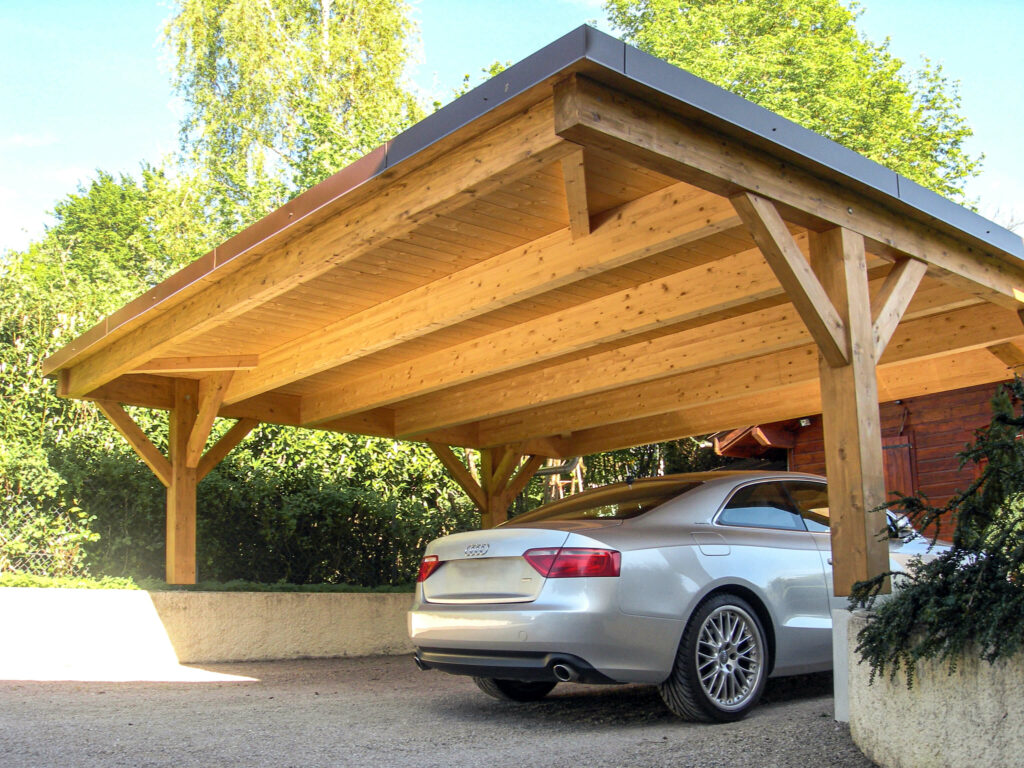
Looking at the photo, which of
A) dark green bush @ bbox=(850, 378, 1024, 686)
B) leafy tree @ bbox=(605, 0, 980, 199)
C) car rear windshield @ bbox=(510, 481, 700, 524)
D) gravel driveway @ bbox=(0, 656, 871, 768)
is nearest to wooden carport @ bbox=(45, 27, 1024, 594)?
dark green bush @ bbox=(850, 378, 1024, 686)

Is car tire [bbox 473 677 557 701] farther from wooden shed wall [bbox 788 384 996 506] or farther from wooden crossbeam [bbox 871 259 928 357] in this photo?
wooden shed wall [bbox 788 384 996 506]

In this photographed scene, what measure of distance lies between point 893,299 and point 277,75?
73.1 feet

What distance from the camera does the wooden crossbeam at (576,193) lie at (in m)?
4.89

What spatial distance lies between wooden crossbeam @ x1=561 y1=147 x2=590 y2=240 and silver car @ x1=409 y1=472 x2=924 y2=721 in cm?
168

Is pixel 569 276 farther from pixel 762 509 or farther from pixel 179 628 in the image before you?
pixel 179 628

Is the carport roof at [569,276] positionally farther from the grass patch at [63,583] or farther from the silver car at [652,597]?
the grass patch at [63,583]

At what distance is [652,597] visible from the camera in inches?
198

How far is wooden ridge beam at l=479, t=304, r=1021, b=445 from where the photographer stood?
7801 mm

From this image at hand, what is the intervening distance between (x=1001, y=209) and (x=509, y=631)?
28.9 metres

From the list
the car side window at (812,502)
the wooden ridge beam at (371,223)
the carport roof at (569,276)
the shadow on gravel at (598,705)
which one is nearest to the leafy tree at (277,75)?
the carport roof at (569,276)

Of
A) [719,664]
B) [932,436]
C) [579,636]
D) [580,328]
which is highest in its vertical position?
[580,328]

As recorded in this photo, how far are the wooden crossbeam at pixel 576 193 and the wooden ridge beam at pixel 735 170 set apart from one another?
1.28 feet

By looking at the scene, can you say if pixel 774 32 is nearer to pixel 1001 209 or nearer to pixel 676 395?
pixel 1001 209

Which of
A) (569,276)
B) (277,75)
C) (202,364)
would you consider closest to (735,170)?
(569,276)
